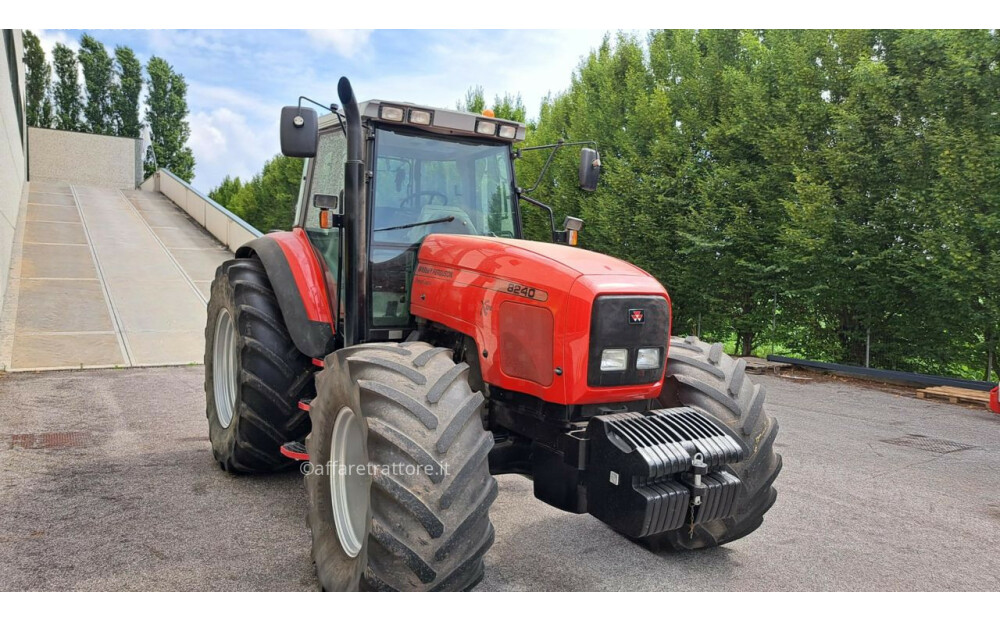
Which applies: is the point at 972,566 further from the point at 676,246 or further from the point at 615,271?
the point at 676,246

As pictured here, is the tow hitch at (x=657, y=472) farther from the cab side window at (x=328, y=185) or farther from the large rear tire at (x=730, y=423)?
the cab side window at (x=328, y=185)

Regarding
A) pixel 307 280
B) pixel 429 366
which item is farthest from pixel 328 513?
pixel 307 280

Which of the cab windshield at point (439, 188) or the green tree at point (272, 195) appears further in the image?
the green tree at point (272, 195)

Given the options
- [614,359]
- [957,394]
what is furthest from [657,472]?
[957,394]

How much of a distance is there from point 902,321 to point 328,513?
9.73 m

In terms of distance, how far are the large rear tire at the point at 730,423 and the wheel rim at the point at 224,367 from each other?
310cm

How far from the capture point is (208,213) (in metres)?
22.1

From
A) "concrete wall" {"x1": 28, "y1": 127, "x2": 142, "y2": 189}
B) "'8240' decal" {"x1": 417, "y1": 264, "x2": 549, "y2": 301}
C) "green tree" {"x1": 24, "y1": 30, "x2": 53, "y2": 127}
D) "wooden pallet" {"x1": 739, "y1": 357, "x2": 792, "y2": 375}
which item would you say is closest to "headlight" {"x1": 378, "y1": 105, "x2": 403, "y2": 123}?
"'8240' decal" {"x1": 417, "y1": 264, "x2": 549, "y2": 301}

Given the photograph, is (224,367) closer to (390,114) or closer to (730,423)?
(390,114)

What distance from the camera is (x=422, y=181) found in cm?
424

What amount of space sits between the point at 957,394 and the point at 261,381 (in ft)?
26.8

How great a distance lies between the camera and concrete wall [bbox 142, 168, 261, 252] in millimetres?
18247

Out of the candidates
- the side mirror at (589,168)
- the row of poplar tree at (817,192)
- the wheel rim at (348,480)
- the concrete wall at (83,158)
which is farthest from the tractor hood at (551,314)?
the concrete wall at (83,158)

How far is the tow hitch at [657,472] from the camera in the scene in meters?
3.00
